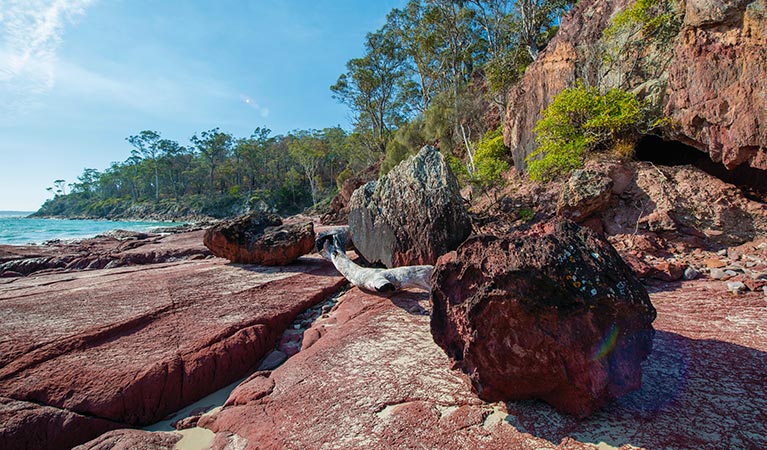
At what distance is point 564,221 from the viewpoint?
2332 millimetres

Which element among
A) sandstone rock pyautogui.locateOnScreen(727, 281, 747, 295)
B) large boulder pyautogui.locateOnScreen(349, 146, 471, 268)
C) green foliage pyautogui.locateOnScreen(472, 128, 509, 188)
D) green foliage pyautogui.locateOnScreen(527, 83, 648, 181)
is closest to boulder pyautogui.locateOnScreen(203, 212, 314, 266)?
large boulder pyautogui.locateOnScreen(349, 146, 471, 268)

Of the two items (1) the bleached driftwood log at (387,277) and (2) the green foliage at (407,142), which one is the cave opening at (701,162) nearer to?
(1) the bleached driftwood log at (387,277)

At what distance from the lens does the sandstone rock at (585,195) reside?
555 centimetres

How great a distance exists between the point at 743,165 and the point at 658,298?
3679 mm

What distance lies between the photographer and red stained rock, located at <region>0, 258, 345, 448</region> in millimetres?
2500

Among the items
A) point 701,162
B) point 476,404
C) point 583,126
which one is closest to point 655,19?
point 583,126

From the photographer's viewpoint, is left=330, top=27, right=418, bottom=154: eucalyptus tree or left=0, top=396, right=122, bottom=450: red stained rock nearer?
left=0, top=396, right=122, bottom=450: red stained rock

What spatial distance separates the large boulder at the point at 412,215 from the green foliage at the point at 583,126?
103 inches

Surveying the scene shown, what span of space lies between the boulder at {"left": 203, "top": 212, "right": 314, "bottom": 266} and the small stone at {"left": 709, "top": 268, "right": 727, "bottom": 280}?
607 centimetres

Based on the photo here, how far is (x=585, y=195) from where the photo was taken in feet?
18.2

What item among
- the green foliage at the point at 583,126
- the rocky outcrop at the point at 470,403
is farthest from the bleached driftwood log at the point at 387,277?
the green foliage at the point at 583,126

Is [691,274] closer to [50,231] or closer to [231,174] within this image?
[50,231]

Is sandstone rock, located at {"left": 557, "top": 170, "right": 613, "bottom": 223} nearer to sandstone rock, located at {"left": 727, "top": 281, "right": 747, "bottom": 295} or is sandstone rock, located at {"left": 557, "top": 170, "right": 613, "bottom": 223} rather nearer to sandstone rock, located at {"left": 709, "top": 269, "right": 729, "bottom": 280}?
sandstone rock, located at {"left": 709, "top": 269, "right": 729, "bottom": 280}

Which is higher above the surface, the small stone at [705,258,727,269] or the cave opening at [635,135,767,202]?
the cave opening at [635,135,767,202]
